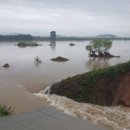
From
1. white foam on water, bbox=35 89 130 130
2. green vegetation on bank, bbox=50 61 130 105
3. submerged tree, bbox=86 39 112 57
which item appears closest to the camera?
white foam on water, bbox=35 89 130 130

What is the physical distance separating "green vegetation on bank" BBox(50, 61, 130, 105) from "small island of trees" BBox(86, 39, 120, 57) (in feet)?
146

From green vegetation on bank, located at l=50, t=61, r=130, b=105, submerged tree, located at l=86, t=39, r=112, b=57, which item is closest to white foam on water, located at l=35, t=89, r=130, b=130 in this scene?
green vegetation on bank, located at l=50, t=61, r=130, b=105

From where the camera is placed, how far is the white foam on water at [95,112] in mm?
17203

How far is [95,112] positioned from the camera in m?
19.2

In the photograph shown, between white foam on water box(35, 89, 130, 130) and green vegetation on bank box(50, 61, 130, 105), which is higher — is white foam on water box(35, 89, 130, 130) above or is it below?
below

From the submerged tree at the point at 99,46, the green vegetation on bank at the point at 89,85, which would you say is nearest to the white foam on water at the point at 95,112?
the green vegetation on bank at the point at 89,85

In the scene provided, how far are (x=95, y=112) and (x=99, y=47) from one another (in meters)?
52.8

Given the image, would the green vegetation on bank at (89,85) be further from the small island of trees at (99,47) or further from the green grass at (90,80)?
the small island of trees at (99,47)

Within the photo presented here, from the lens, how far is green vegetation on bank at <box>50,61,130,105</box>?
22.7 metres

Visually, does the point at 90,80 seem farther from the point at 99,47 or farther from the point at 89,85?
the point at 99,47

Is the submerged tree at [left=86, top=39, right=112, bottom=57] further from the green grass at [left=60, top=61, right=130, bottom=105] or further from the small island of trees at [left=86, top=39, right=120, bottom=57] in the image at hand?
the green grass at [left=60, top=61, right=130, bottom=105]

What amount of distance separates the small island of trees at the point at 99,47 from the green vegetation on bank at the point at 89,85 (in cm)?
4445

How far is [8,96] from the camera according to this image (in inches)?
Answer: 925

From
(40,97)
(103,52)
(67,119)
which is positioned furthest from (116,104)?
(103,52)
